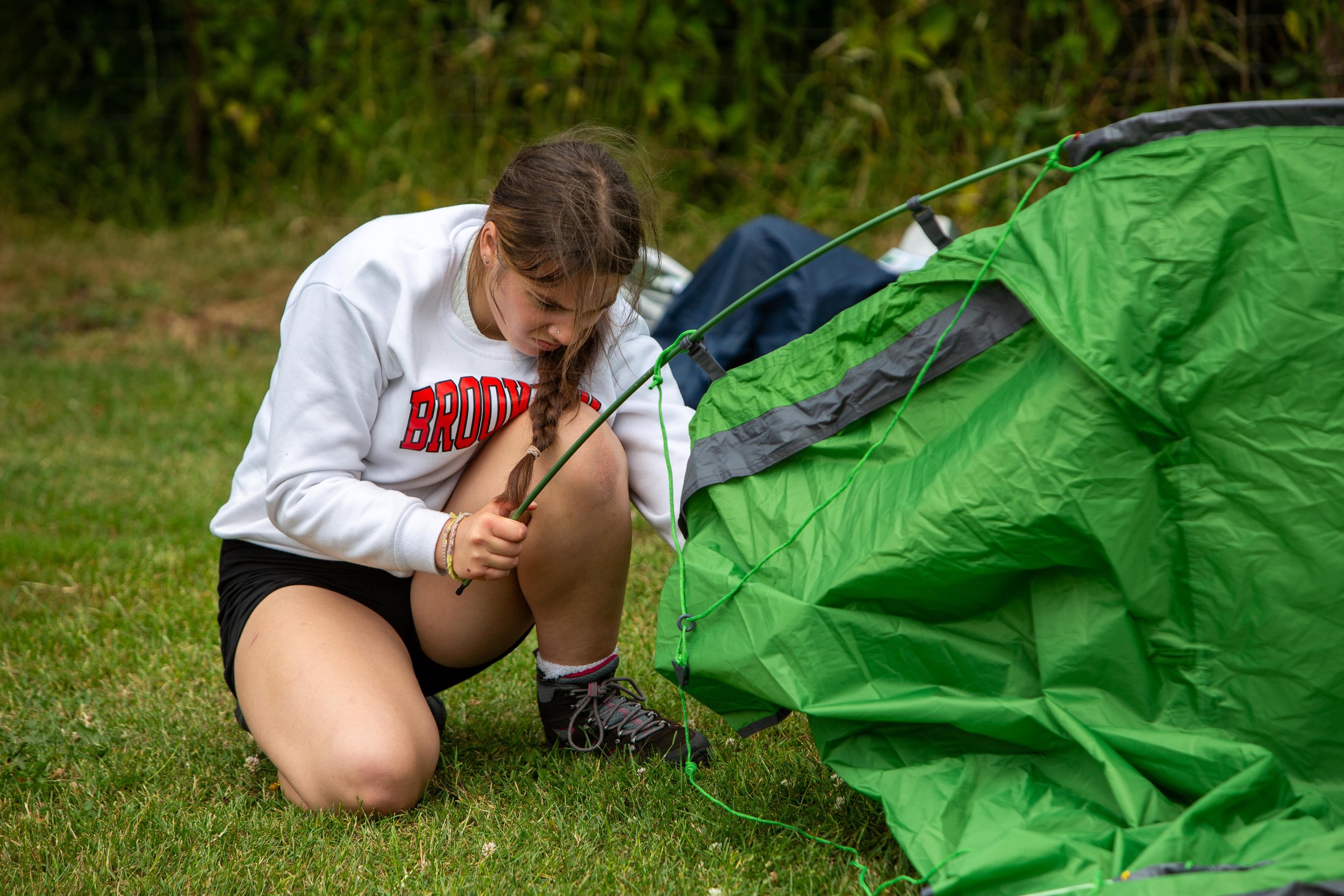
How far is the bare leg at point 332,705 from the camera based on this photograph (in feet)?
5.41

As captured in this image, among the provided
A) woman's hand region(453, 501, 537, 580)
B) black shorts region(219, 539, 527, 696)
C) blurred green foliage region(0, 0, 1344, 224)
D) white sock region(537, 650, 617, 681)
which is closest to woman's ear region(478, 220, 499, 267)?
woman's hand region(453, 501, 537, 580)

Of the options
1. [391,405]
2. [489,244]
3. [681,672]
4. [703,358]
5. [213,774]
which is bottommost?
[213,774]

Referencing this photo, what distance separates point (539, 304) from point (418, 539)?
37 cm

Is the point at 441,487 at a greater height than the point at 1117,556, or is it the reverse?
the point at 1117,556

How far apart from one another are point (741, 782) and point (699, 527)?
1.24ft

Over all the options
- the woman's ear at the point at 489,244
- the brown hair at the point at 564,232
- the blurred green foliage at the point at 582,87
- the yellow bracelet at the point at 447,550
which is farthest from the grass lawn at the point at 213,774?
the blurred green foliage at the point at 582,87

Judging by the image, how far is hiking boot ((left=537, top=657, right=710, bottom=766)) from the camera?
185cm

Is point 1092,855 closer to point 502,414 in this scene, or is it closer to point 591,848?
point 591,848

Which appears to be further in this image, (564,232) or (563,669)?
(563,669)

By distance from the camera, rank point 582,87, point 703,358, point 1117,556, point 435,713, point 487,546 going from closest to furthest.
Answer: point 1117,556 < point 487,546 < point 703,358 < point 435,713 < point 582,87

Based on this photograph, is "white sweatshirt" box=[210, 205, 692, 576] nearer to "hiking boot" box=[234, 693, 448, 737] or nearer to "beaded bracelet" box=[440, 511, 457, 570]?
"beaded bracelet" box=[440, 511, 457, 570]

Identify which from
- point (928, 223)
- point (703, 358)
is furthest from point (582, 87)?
point (928, 223)

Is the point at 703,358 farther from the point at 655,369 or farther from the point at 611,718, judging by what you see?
the point at 611,718

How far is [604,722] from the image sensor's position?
1.88 m
